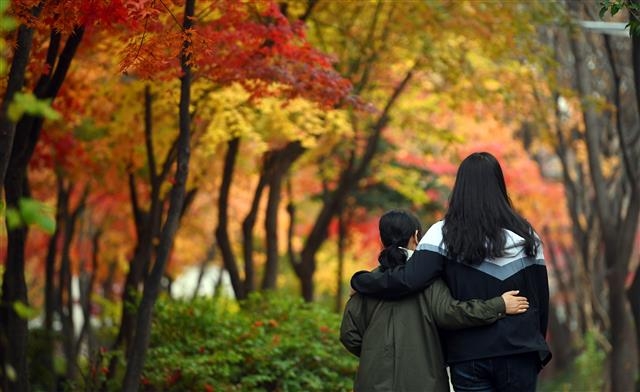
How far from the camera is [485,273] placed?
5.38 m

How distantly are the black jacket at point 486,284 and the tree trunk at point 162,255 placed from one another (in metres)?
3.84

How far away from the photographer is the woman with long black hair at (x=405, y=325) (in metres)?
5.29

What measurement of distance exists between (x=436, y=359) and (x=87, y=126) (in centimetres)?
1136

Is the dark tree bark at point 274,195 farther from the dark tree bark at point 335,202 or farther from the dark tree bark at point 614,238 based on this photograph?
the dark tree bark at point 614,238

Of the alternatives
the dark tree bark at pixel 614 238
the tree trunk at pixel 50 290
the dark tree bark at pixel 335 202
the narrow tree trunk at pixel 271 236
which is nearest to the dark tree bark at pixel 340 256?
the dark tree bark at pixel 335 202

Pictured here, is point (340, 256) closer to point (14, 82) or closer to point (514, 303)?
point (14, 82)

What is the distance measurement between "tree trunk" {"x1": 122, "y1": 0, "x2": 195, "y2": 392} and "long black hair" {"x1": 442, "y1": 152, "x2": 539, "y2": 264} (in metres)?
3.82

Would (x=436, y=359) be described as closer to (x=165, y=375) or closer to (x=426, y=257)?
(x=426, y=257)

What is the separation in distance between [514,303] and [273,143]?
1048 cm

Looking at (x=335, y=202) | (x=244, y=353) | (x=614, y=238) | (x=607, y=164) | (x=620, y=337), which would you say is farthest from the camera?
(x=607, y=164)

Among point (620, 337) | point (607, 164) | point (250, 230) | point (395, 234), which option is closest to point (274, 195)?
point (250, 230)

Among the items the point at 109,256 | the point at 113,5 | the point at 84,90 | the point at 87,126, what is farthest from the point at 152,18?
the point at 109,256

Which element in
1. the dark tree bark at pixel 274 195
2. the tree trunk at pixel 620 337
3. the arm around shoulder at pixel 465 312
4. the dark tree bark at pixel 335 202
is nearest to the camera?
the arm around shoulder at pixel 465 312

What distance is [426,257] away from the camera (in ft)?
17.7
